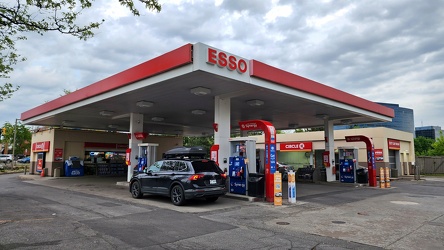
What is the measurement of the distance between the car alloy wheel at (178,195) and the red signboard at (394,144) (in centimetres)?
2508

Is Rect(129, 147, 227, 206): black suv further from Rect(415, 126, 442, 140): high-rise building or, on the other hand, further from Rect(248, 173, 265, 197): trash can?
Rect(415, 126, 442, 140): high-rise building

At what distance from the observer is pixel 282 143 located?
116 feet

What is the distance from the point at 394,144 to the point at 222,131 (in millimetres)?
23525

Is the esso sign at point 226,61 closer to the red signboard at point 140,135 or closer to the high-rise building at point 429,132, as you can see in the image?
the red signboard at point 140,135

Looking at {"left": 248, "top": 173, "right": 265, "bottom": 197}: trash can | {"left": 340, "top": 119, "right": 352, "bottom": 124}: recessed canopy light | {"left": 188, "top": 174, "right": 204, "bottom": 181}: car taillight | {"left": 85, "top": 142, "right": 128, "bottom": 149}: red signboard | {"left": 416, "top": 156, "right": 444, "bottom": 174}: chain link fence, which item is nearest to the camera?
{"left": 188, "top": 174, "right": 204, "bottom": 181}: car taillight

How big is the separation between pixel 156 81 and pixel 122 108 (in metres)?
7.16

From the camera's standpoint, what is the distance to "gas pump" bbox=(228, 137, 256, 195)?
1265cm

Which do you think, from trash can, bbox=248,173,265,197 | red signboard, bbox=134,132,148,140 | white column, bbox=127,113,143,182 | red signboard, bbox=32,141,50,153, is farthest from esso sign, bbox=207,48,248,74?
red signboard, bbox=32,141,50,153

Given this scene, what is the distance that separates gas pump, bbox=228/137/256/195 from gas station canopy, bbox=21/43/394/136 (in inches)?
85.9

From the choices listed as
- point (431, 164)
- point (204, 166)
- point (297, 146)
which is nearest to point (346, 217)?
point (204, 166)

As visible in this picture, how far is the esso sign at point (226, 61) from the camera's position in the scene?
10.2 meters

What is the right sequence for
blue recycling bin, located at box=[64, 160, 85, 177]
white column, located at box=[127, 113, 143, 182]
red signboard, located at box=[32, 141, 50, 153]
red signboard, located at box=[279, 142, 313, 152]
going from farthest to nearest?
red signboard, located at box=[279, 142, 313, 152] < red signboard, located at box=[32, 141, 50, 153] < blue recycling bin, located at box=[64, 160, 85, 177] < white column, located at box=[127, 113, 143, 182]

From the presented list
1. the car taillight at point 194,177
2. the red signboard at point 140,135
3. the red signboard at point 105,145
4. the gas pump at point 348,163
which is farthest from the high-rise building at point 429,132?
the car taillight at point 194,177

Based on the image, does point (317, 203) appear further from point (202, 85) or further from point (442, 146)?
point (442, 146)
